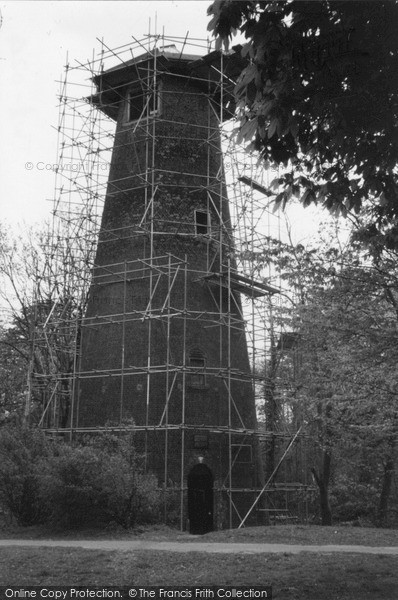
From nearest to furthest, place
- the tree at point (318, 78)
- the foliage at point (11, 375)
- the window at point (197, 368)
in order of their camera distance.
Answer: the tree at point (318, 78)
the window at point (197, 368)
the foliage at point (11, 375)

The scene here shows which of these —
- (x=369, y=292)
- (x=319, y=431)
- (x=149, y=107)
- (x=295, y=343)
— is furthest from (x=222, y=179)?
(x=369, y=292)

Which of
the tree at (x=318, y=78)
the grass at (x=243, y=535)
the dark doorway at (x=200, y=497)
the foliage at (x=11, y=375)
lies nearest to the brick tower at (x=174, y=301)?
the dark doorway at (x=200, y=497)

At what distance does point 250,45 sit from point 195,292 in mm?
15238

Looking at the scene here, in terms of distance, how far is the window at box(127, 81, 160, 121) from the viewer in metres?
24.6

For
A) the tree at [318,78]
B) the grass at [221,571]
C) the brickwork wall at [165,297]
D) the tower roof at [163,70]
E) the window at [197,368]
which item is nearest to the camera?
the tree at [318,78]

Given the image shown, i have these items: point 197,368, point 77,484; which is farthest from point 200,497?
point 77,484

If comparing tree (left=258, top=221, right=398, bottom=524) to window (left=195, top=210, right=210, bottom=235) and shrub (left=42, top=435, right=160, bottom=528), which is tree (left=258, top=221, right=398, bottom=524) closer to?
window (left=195, top=210, right=210, bottom=235)

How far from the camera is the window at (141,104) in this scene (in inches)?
968

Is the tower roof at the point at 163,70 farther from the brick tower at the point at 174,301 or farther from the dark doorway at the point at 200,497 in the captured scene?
the dark doorway at the point at 200,497

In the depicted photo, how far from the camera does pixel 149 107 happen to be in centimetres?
2531

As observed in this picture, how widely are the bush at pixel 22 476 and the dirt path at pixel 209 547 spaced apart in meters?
2.38

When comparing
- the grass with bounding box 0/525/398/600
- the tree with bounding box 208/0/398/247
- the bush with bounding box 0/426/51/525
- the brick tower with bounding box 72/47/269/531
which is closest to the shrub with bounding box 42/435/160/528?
the bush with bounding box 0/426/51/525

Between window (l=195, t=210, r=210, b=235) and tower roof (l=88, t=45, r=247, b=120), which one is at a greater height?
tower roof (l=88, t=45, r=247, b=120)

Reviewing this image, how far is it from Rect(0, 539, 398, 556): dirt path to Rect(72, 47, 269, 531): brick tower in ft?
14.6
